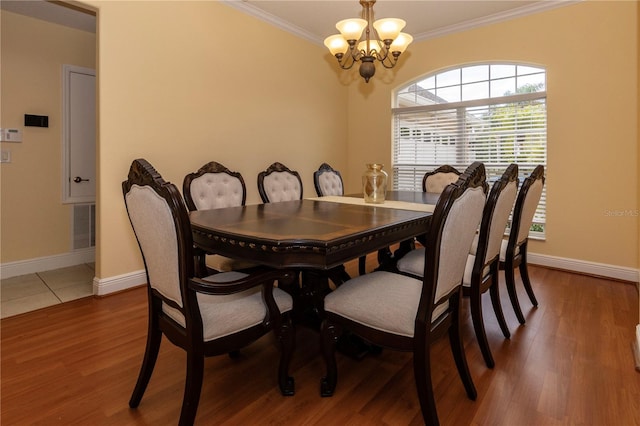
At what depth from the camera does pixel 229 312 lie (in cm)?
141

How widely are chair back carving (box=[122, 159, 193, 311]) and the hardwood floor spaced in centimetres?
61

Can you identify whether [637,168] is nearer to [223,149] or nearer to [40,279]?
[223,149]

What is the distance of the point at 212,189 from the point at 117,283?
1197 millimetres

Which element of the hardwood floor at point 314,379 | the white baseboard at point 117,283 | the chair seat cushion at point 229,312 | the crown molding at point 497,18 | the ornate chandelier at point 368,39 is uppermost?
the crown molding at point 497,18

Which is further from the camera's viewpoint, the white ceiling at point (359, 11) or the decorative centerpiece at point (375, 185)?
the white ceiling at point (359, 11)

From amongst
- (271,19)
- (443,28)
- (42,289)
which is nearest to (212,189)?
(42,289)

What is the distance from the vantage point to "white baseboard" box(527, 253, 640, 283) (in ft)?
11.0

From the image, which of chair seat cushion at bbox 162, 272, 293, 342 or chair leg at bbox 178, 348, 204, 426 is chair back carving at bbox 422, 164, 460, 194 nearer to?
chair seat cushion at bbox 162, 272, 293, 342

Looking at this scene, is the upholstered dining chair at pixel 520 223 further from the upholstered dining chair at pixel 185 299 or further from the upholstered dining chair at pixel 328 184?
the upholstered dining chair at pixel 185 299

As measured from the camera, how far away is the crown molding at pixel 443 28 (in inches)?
143

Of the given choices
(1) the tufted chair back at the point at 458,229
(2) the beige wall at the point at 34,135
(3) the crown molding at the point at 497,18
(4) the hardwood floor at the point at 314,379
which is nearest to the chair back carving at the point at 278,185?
(4) the hardwood floor at the point at 314,379

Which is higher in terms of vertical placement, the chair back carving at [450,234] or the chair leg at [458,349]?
the chair back carving at [450,234]

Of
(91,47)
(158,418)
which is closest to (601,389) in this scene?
(158,418)

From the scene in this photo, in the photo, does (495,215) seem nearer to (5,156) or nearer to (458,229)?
(458,229)
